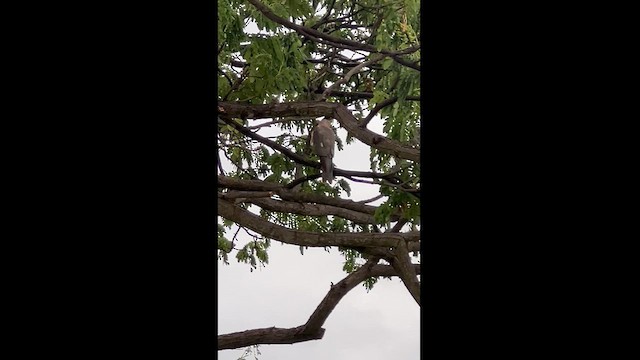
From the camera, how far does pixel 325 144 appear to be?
2.73 m

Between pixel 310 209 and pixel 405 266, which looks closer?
pixel 405 266

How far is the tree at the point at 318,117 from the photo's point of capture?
2271 mm

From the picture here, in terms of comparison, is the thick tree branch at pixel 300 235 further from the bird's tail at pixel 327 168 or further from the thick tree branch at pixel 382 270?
the thick tree branch at pixel 382 270

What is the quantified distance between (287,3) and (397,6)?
0.39 m

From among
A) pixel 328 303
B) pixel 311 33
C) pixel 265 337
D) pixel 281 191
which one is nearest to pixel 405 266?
pixel 328 303

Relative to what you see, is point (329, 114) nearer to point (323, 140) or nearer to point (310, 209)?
point (323, 140)

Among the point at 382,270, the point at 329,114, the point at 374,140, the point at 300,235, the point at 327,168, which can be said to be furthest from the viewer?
the point at 382,270

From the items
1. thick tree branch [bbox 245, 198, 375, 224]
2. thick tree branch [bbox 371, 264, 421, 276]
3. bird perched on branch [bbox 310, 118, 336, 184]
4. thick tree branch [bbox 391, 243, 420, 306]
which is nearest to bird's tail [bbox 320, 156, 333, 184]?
bird perched on branch [bbox 310, 118, 336, 184]

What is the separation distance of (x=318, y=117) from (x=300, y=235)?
1.44 ft

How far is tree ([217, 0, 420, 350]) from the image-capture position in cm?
227

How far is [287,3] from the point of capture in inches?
89.0

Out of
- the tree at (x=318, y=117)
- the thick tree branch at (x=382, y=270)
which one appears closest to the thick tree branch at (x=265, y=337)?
the tree at (x=318, y=117)
